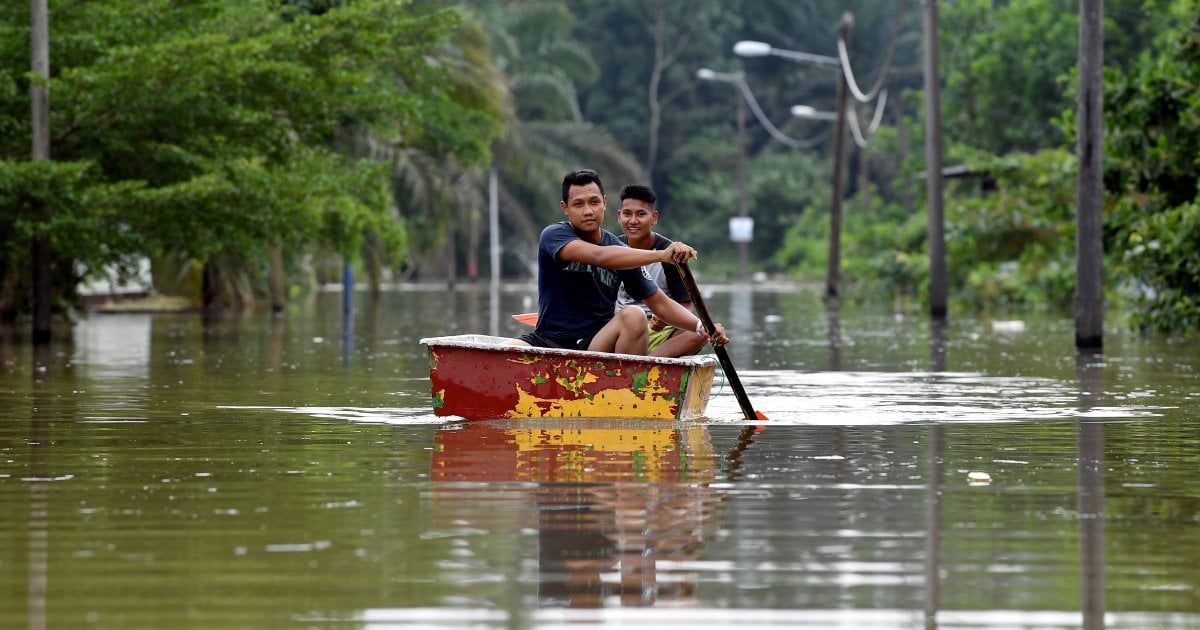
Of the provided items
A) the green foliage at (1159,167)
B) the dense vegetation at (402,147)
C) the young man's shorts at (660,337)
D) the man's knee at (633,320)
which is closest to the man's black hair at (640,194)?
the man's knee at (633,320)

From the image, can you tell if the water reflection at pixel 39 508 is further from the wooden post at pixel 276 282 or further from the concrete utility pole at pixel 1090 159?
the wooden post at pixel 276 282

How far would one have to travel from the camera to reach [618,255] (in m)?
13.4

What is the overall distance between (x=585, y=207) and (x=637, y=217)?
1.64ft

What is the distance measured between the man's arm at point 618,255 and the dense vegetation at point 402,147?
12.8 meters

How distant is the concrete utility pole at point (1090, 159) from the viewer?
23.7 metres

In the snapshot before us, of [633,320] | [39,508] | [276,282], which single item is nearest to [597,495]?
[39,508]

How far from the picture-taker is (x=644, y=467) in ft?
36.1

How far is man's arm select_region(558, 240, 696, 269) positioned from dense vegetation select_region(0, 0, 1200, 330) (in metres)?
12.8

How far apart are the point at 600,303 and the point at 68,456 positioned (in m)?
4.01

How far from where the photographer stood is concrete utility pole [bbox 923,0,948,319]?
36.5 metres

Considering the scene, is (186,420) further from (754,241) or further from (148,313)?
(754,241)

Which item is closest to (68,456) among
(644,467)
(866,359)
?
(644,467)

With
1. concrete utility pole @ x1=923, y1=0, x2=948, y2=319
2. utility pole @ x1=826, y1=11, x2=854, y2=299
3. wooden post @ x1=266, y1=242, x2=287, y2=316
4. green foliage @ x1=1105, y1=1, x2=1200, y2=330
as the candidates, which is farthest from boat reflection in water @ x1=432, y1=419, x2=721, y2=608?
utility pole @ x1=826, y1=11, x2=854, y2=299

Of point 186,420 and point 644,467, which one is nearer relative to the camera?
point 644,467
